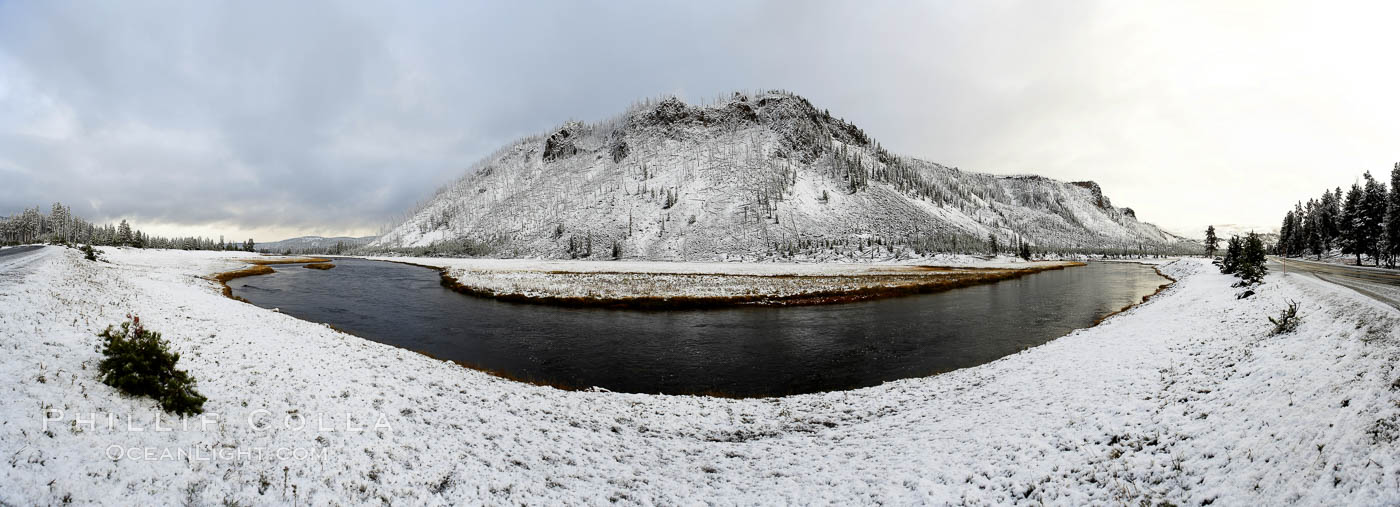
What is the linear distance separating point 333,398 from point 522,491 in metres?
5.58

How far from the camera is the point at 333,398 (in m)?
11.0

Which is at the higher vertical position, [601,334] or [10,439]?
[10,439]

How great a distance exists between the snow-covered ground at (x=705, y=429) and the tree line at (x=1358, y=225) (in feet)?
197

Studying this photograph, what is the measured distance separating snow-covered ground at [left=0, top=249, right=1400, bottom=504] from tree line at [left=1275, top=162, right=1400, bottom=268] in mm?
59931

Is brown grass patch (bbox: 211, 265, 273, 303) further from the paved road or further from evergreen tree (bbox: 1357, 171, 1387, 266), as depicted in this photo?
evergreen tree (bbox: 1357, 171, 1387, 266)

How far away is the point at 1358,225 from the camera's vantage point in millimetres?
57219

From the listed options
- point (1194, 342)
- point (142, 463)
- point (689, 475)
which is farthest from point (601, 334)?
point (1194, 342)

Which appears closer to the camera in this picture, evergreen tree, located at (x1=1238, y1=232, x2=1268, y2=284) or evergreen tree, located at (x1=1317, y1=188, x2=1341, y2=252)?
evergreen tree, located at (x1=1238, y1=232, x2=1268, y2=284)

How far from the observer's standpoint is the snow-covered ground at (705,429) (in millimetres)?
6711

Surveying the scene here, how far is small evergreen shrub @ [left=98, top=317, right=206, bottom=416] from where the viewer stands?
8.11m

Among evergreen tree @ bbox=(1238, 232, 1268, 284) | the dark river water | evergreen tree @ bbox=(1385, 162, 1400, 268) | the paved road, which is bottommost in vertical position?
the dark river water

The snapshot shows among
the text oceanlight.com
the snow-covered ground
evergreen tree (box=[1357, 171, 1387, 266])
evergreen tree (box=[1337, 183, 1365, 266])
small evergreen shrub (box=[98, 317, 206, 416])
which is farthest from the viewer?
evergreen tree (box=[1337, 183, 1365, 266])

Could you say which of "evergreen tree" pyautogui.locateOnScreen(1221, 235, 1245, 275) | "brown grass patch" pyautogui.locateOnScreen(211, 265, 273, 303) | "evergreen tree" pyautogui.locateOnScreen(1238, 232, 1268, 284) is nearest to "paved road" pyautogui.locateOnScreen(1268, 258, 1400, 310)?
"evergreen tree" pyautogui.locateOnScreen(1238, 232, 1268, 284)

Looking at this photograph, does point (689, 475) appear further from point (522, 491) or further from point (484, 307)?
point (484, 307)
